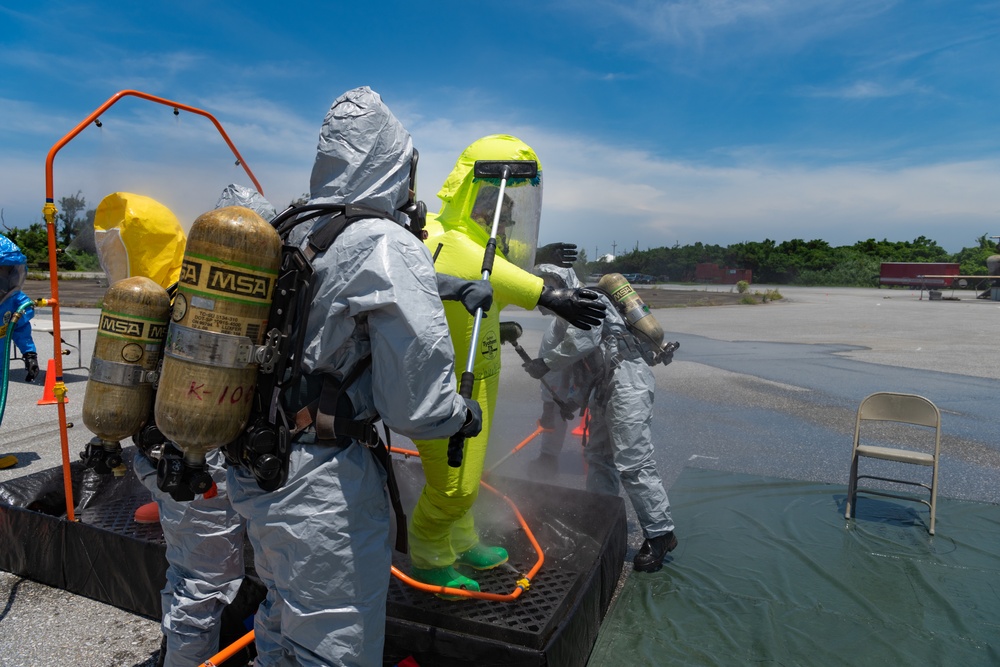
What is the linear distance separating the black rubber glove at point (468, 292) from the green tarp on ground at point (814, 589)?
1.72 m

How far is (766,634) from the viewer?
2859 mm

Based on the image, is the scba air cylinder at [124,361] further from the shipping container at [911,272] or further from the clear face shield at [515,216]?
the shipping container at [911,272]

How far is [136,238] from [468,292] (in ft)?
6.23

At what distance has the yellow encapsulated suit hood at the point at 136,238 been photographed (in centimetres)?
298

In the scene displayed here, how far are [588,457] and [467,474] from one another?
5.91 feet

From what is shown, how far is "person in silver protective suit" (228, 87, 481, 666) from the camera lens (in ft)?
5.35

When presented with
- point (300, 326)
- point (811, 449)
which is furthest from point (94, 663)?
point (811, 449)

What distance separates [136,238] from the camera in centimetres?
297

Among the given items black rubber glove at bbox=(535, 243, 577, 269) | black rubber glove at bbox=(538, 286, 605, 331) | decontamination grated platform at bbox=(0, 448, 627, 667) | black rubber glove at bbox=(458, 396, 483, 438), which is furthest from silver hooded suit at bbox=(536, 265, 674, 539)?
black rubber glove at bbox=(458, 396, 483, 438)

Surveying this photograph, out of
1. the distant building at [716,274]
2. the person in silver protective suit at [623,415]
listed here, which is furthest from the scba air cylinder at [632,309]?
the distant building at [716,274]

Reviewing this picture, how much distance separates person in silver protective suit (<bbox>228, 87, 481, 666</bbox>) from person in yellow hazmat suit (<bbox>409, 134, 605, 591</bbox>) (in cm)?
51

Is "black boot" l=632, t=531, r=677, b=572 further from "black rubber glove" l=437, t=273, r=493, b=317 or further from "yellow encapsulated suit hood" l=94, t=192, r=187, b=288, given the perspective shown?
"yellow encapsulated suit hood" l=94, t=192, r=187, b=288

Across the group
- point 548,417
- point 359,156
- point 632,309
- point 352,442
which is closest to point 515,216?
point 359,156

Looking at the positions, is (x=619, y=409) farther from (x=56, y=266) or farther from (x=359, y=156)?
(x=56, y=266)
